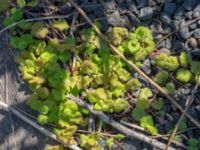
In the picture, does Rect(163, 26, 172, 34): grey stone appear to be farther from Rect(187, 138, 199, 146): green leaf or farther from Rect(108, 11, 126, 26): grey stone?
Rect(187, 138, 199, 146): green leaf

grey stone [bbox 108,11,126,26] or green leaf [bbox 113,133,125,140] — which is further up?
grey stone [bbox 108,11,126,26]

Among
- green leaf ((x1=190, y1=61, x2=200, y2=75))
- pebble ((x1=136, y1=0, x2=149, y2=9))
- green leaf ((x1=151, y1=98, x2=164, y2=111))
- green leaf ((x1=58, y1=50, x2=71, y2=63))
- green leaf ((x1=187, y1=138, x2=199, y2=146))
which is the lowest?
green leaf ((x1=187, y1=138, x2=199, y2=146))

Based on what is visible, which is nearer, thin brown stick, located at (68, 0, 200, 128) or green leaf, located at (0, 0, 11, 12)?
thin brown stick, located at (68, 0, 200, 128)

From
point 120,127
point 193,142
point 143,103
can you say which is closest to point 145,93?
point 143,103

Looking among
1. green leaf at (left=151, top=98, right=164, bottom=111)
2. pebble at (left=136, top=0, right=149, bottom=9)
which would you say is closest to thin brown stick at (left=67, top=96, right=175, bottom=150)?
green leaf at (left=151, top=98, right=164, bottom=111)

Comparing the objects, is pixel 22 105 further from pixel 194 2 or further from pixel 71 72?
pixel 194 2

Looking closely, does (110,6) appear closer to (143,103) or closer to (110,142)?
(143,103)

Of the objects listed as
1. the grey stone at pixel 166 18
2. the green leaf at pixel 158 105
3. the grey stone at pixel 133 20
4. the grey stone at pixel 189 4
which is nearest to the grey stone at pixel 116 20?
the grey stone at pixel 133 20

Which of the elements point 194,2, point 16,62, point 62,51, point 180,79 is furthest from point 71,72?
point 194,2
